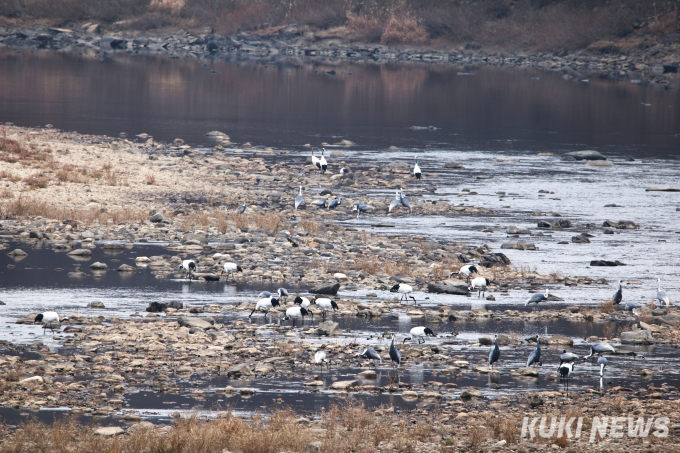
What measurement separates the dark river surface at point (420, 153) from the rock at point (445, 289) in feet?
0.78

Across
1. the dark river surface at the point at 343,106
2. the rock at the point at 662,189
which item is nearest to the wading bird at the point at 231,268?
the rock at the point at 662,189

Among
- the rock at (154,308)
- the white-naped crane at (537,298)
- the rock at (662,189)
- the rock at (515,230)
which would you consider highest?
the rock at (662,189)

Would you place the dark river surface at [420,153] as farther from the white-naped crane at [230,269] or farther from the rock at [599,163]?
the rock at [599,163]

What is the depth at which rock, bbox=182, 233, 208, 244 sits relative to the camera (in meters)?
17.7

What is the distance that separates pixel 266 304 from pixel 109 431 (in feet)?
15.8

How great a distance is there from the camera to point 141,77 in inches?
2506

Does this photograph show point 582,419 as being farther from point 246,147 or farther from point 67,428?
point 246,147

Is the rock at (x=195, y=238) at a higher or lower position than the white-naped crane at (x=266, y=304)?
higher

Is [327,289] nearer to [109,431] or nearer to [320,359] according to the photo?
[320,359]

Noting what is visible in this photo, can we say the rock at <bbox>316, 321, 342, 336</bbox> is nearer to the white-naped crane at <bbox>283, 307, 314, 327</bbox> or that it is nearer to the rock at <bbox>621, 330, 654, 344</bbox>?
the white-naped crane at <bbox>283, 307, 314, 327</bbox>

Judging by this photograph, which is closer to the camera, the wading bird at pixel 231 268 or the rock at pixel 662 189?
the wading bird at pixel 231 268

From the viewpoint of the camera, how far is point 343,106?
166 ft

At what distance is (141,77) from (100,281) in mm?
51604

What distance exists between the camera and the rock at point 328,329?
40.7ft
